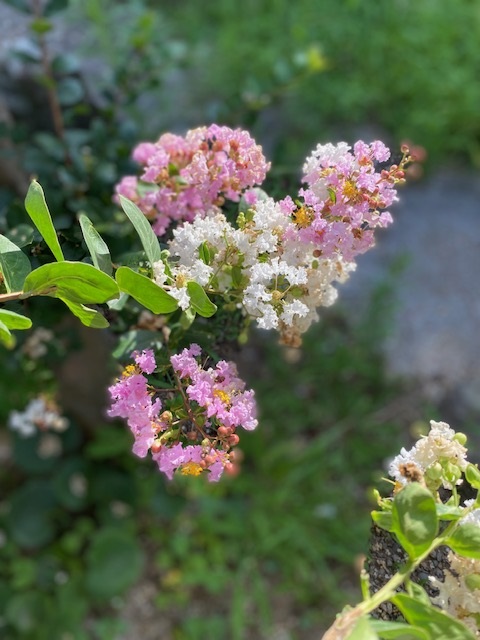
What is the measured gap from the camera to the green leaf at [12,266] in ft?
2.19

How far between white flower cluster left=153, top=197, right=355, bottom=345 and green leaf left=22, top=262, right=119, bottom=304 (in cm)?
7

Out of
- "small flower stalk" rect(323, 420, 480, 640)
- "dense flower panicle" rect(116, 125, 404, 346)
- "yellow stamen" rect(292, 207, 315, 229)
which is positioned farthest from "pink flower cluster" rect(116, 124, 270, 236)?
"small flower stalk" rect(323, 420, 480, 640)

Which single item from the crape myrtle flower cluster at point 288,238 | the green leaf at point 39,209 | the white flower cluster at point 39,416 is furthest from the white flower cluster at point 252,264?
the white flower cluster at point 39,416

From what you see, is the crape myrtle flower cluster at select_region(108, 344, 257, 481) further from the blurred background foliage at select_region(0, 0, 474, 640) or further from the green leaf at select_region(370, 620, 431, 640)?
the blurred background foliage at select_region(0, 0, 474, 640)

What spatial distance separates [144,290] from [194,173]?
0.72ft

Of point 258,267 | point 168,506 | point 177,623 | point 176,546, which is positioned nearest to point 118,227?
point 258,267

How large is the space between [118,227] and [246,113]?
1.29 feet

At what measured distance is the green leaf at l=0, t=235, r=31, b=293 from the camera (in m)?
0.67

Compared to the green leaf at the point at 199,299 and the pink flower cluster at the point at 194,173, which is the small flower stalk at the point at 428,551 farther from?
the pink flower cluster at the point at 194,173

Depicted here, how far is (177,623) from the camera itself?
6.12ft

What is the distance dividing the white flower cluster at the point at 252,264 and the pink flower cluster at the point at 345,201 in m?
0.02

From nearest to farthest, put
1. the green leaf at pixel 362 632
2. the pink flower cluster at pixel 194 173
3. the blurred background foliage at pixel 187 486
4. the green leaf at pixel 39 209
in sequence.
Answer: the green leaf at pixel 362 632 < the green leaf at pixel 39 209 < the pink flower cluster at pixel 194 173 < the blurred background foliage at pixel 187 486

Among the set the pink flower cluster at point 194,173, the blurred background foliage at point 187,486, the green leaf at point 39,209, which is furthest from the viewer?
the blurred background foliage at point 187,486

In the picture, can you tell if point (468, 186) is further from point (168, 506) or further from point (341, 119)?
point (168, 506)
